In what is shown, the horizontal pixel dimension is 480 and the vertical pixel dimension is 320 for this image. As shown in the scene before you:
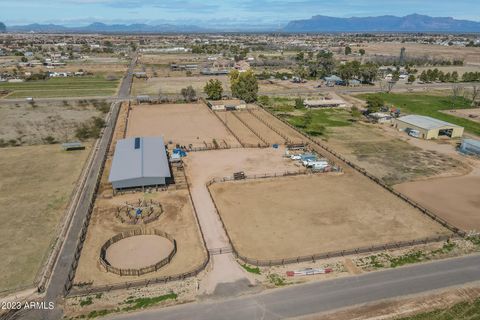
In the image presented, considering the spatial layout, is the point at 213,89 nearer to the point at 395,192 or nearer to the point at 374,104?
the point at 374,104

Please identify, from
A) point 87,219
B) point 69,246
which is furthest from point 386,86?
point 69,246

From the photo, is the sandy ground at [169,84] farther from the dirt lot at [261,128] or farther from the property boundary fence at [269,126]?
the dirt lot at [261,128]

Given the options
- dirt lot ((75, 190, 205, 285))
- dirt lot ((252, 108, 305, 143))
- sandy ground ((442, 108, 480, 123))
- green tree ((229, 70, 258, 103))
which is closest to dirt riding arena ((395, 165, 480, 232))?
dirt lot ((252, 108, 305, 143))

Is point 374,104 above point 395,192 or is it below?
above

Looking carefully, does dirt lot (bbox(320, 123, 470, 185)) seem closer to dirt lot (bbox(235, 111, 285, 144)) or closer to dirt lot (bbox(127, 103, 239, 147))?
dirt lot (bbox(235, 111, 285, 144))

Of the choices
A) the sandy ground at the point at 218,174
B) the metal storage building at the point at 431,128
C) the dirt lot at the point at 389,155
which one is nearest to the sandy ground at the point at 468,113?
the metal storage building at the point at 431,128

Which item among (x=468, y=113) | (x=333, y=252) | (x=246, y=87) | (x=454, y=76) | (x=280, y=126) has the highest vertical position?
(x=246, y=87)

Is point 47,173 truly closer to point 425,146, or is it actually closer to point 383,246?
point 383,246
